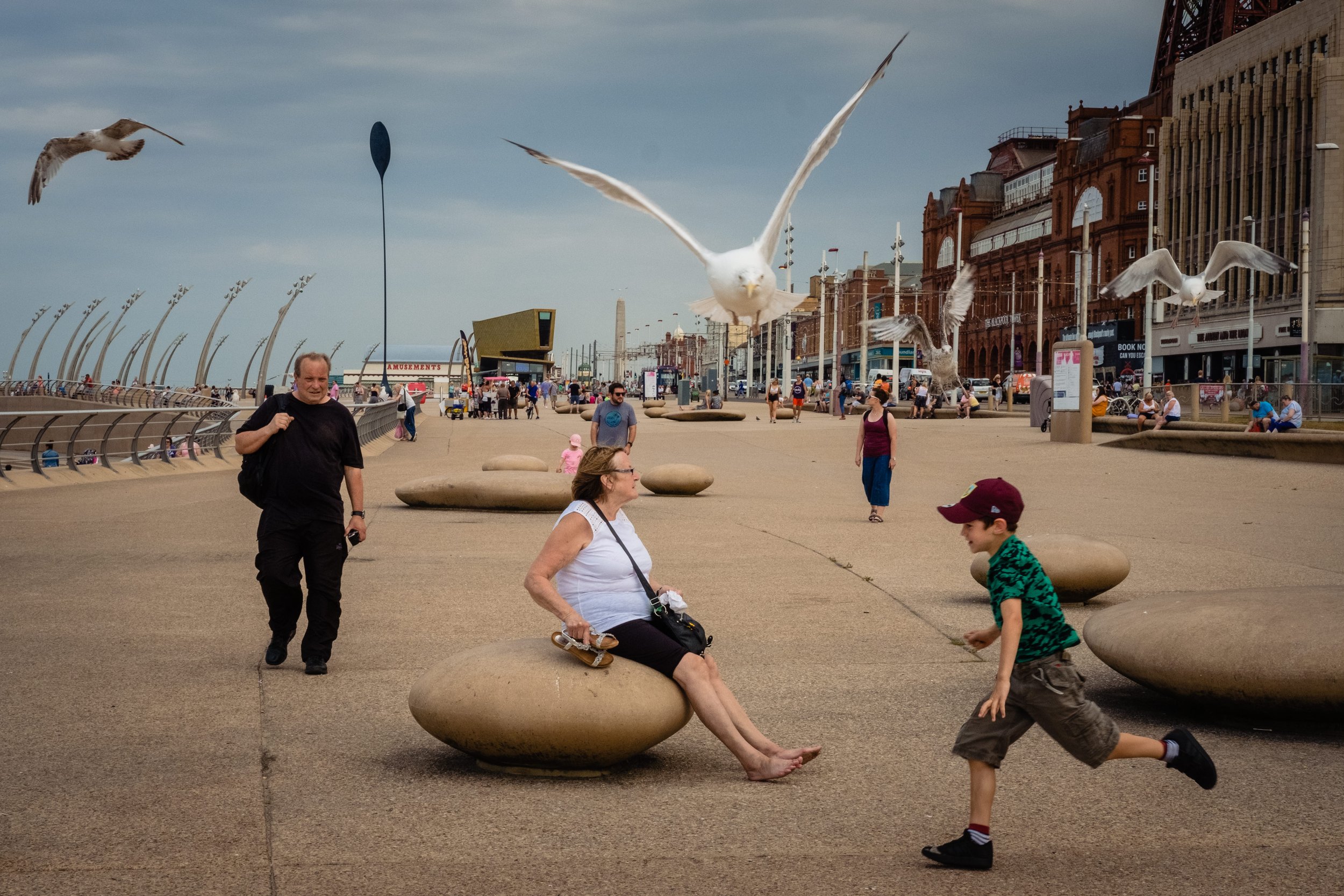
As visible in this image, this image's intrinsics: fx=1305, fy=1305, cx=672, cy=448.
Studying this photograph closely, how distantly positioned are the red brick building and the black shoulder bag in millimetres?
71243

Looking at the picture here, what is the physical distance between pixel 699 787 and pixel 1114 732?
1.64 meters

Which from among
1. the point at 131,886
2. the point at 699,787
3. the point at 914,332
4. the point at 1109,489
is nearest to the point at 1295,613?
the point at 699,787

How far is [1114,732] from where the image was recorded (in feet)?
15.5

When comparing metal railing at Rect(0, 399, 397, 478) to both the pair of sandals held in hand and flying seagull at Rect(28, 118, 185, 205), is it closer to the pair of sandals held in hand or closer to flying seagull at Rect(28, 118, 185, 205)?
flying seagull at Rect(28, 118, 185, 205)

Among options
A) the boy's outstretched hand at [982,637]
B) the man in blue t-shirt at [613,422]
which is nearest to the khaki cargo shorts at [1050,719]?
the boy's outstretched hand at [982,637]

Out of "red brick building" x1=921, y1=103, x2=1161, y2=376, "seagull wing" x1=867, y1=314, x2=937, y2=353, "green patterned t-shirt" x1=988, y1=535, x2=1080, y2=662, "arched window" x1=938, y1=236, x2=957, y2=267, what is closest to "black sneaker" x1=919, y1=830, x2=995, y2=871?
"green patterned t-shirt" x1=988, y1=535, x2=1080, y2=662

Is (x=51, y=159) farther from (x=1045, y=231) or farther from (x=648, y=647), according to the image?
(x=1045, y=231)

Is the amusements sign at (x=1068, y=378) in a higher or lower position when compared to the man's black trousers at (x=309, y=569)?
higher

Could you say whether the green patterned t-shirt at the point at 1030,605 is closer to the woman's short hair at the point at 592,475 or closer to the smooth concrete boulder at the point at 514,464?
the woman's short hair at the point at 592,475

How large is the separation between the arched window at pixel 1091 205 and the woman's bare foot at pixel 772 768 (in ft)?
302

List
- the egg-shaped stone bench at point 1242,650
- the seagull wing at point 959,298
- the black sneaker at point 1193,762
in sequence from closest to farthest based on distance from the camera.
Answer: the black sneaker at point 1193,762
the egg-shaped stone bench at point 1242,650
the seagull wing at point 959,298

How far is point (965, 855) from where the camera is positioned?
4.37 m

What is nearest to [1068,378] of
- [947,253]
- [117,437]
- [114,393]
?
[117,437]

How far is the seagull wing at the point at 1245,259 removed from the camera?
3130cm
